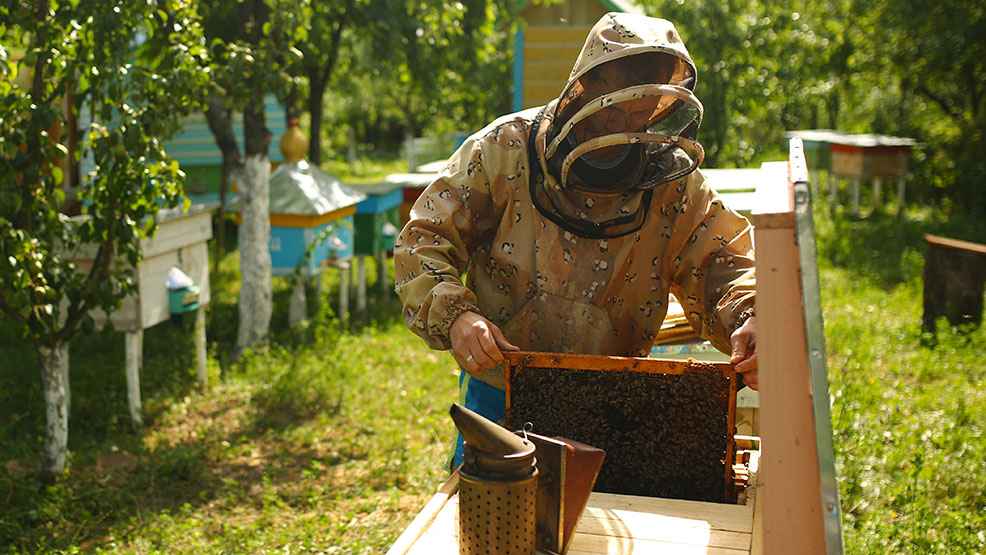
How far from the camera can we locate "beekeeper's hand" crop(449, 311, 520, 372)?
188 centimetres

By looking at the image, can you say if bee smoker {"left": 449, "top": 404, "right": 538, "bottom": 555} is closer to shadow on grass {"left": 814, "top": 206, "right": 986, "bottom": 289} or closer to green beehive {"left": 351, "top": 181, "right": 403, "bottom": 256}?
green beehive {"left": 351, "top": 181, "right": 403, "bottom": 256}

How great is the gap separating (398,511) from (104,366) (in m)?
2.81

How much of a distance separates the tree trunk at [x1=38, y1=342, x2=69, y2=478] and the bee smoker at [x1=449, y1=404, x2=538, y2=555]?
3.18 metres

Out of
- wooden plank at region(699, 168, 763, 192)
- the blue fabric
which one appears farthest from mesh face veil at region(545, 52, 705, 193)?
wooden plank at region(699, 168, 763, 192)

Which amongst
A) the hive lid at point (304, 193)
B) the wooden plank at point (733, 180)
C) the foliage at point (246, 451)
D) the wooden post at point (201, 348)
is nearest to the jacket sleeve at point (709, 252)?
the foliage at point (246, 451)

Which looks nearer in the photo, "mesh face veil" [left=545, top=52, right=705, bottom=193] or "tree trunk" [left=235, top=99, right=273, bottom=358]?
"mesh face veil" [left=545, top=52, right=705, bottom=193]

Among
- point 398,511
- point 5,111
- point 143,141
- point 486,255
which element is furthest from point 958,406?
point 5,111

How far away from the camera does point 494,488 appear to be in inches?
55.7

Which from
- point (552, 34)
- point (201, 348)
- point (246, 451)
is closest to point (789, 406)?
point (246, 451)

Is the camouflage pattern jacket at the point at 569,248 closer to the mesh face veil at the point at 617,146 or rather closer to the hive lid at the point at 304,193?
the mesh face veil at the point at 617,146

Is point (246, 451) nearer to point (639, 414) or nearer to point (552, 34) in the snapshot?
point (639, 414)

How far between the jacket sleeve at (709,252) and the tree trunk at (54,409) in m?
3.07

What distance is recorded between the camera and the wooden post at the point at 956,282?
612cm

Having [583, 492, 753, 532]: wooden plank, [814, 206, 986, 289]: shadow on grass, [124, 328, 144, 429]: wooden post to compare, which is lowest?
[124, 328, 144, 429]: wooden post
